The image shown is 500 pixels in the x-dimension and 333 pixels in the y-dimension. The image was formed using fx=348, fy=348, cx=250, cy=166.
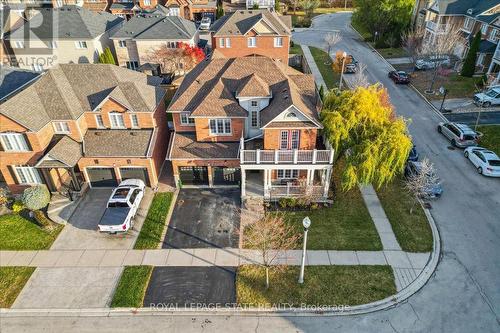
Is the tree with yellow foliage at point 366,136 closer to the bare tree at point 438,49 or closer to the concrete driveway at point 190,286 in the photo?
the concrete driveway at point 190,286

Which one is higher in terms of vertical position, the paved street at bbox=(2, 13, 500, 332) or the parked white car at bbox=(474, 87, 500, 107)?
the parked white car at bbox=(474, 87, 500, 107)

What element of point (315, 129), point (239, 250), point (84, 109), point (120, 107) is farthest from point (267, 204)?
point (84, 109)

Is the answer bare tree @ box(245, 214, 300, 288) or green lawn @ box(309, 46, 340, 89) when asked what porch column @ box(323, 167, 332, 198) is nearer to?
bare tree @ box(245, 214, 300, 288)

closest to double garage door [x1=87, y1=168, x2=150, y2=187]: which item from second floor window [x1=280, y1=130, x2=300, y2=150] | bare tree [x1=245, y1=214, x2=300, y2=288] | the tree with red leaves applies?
bare tree [x1=245, y1=214, x2=300, y2=288]

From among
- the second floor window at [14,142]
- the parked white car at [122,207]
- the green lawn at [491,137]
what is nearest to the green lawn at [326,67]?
the green lawn at [491,137]

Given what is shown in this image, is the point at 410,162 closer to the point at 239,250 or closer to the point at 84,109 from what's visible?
the point at 239,250

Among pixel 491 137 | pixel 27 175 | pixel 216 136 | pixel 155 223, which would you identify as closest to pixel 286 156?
pixel 216 136

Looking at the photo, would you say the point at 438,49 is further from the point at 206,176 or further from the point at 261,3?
the point at 261,3
